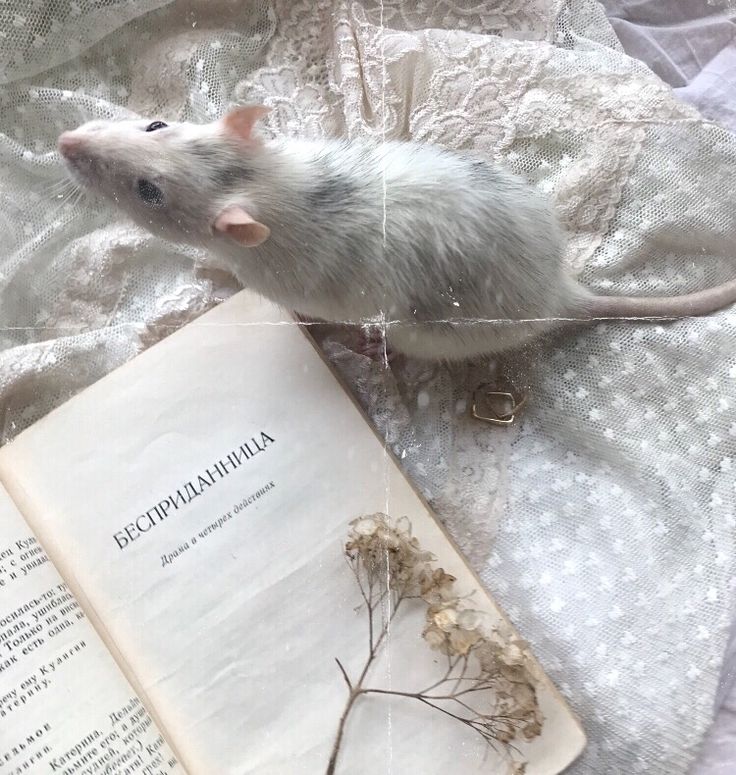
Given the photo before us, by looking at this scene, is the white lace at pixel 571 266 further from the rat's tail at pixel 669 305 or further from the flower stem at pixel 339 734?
the flower stem at pixel 339 734

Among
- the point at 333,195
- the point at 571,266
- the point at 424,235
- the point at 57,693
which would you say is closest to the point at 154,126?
the point at 333,195

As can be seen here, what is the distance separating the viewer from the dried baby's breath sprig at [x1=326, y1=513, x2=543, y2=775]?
0.71m

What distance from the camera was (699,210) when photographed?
0.77 metres

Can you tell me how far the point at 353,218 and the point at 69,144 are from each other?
0.99ft

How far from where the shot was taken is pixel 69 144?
69 centimetres

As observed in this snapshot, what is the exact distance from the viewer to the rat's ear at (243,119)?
68cm

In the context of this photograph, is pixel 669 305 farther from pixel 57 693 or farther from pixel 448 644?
pixel 57 693

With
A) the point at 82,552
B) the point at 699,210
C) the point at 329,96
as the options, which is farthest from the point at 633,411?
the point at 82,552

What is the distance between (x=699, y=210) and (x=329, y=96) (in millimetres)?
443

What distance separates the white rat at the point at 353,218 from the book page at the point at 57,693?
376 mm

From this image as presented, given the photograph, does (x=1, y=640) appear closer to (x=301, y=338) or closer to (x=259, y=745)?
(x=259, y=745)

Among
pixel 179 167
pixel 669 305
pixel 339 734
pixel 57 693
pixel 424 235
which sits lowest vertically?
pixel 339 734

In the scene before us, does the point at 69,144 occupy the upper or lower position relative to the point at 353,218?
upper

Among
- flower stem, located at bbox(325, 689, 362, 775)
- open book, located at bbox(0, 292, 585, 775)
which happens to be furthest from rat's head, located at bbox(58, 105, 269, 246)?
flower stem, located at bbox(325, 689, 362, 775)
